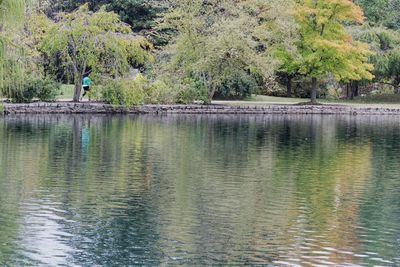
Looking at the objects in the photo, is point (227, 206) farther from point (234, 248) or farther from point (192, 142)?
point (192, 142)

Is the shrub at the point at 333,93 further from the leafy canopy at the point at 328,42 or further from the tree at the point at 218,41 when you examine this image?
the tree at the point at 218,41

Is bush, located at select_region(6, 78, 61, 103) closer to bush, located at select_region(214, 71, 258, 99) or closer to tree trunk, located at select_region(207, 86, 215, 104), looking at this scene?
tree trunk, located at select_region(207, 86, 215, 104)

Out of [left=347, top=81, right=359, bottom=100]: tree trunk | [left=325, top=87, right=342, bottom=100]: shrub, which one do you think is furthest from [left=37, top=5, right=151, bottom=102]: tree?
[left=347, top=81, right=359, bottom=100]: tree trunk

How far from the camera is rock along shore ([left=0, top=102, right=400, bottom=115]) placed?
152ft

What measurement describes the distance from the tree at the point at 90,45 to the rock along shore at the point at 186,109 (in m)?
1.84

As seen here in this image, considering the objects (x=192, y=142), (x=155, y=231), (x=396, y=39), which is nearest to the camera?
(x=155, y=231)

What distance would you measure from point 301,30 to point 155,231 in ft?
137

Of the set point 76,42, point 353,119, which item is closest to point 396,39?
point 353,119

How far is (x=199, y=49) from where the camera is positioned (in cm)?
5322

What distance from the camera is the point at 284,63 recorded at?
187ft

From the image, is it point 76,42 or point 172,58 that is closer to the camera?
point 76,42

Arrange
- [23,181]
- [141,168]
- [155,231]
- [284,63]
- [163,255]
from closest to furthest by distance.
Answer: [163,255] → [155,231] → [23,181] → [141,168] → [284,63]

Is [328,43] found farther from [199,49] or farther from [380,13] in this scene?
[380,13]

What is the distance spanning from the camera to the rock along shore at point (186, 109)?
152ft
